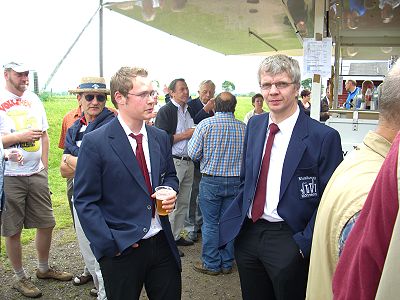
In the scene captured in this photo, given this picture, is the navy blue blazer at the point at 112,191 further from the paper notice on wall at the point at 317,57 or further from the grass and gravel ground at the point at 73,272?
the paper notice on wall at the point at 317,57

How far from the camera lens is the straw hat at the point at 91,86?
11.0 ft

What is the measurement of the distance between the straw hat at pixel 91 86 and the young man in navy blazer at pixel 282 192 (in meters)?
1.57

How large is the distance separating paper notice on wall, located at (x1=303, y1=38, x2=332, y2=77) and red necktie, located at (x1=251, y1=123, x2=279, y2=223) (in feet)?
5.53

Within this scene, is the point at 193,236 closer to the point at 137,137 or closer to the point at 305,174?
the point at 137,137

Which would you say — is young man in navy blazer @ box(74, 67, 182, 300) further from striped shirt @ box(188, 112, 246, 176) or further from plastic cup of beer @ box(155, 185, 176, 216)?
striped shirt @ box(188, 112, 246, 176)

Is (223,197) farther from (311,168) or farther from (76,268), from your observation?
(311,168)

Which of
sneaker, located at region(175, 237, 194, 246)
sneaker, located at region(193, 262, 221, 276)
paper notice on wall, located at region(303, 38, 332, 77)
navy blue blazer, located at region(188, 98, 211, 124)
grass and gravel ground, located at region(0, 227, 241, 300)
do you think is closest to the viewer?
paper notice on wall, located at region(303, 38, 332, 77)

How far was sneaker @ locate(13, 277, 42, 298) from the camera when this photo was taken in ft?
12.5

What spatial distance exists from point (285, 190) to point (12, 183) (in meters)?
2.87

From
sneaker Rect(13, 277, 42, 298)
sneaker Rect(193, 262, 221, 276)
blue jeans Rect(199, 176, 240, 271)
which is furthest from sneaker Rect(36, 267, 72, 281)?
blue jeans Rect(199, 176, 240, 271)

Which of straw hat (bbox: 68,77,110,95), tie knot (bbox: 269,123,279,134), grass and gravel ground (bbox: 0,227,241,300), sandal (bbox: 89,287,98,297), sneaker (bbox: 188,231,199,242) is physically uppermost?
straw hat (bbox: 68,77,110,95)

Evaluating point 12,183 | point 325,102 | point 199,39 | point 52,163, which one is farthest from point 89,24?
point 52,163

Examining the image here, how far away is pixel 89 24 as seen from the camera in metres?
4.98

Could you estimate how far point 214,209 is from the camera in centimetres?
440
